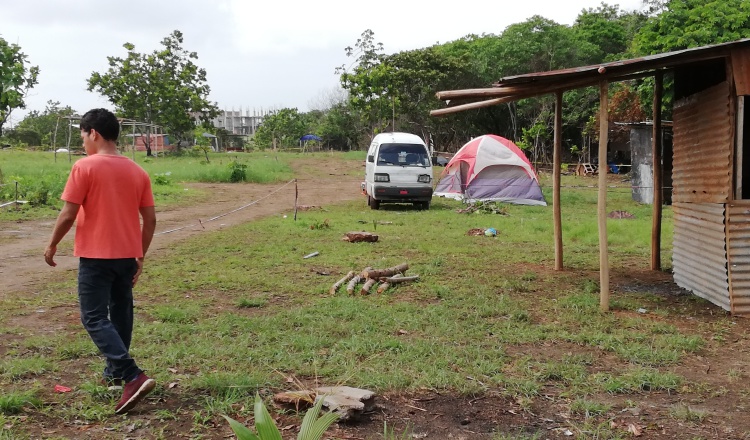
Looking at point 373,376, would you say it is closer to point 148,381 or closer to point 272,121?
point 148,381

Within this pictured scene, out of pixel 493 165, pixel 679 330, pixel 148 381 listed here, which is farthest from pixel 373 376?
pixel 493 165

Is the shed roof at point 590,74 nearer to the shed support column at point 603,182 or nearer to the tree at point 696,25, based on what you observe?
the shed support column at point 603,182

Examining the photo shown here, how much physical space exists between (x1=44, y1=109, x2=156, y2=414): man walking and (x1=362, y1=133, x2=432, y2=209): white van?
12300 mm

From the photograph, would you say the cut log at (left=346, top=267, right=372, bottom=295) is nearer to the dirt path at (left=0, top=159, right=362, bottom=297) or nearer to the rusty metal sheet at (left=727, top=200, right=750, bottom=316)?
the dirt path at (left=0, top=159, right=362, bottom=297)

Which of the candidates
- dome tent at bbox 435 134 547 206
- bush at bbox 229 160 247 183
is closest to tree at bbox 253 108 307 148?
bush at bbox 229 160 247 183

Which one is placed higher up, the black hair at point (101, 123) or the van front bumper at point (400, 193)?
the black hair at point (101, 123)

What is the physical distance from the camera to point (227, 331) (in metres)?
5.38

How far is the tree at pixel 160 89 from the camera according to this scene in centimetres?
3875

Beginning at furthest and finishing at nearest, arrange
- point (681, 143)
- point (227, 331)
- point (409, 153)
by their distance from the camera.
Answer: point (409, 153), point (681, 143), point (227, 331)

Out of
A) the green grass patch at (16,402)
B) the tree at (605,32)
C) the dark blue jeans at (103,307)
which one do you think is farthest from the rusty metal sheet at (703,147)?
the tree at (605,32)

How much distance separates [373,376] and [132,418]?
4.99 ft

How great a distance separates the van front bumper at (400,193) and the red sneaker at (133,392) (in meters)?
12.6

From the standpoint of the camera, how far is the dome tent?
18.1 metres

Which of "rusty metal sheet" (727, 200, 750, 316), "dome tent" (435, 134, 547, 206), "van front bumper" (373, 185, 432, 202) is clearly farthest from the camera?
"dome tent" (435, 134, 547, 206)
